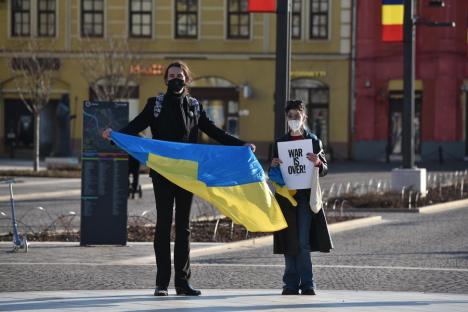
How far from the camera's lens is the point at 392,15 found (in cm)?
2969

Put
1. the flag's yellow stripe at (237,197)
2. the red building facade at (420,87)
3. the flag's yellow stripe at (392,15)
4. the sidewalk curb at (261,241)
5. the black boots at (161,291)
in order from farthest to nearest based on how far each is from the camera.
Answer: the red building facade at (420,87), the flag's yellow stripe at (392,15), the sidewalk curb at (261,241), the flag's yellow stripe at (237,197), the black boots at (161,291)

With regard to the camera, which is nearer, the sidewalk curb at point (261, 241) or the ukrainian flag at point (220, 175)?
the ukrainian flag at point (220, 175)

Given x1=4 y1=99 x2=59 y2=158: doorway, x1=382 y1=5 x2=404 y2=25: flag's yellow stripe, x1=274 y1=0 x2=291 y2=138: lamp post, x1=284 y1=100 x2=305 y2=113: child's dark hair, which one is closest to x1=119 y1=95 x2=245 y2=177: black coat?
x1=284 y1=100 x2=305 y2=113: child's dark hair

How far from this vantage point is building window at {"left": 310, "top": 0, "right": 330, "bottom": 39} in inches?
2168

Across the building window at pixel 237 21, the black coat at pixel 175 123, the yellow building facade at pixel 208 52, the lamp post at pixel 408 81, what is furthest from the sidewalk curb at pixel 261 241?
the building window at pixel 237 21

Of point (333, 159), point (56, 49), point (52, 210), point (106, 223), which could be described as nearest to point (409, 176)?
point (52, 210)

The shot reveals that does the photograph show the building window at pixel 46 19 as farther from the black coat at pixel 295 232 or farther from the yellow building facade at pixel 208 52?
the black coat at pixel 295 232

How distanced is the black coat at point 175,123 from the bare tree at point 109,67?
3529cm

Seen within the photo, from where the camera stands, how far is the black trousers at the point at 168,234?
39.5ft

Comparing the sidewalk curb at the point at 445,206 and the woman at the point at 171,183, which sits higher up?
the woman at the point at 171,183

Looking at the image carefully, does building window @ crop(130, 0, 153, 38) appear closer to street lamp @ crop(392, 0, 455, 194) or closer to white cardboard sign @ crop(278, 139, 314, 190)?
street lamp @ crop(392, 0, 455, 194)

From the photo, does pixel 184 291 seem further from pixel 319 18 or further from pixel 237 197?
pixel 319 18

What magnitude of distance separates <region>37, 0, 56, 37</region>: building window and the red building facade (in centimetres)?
1280

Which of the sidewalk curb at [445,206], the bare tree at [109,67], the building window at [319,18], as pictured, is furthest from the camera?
the building window at [319,18]
